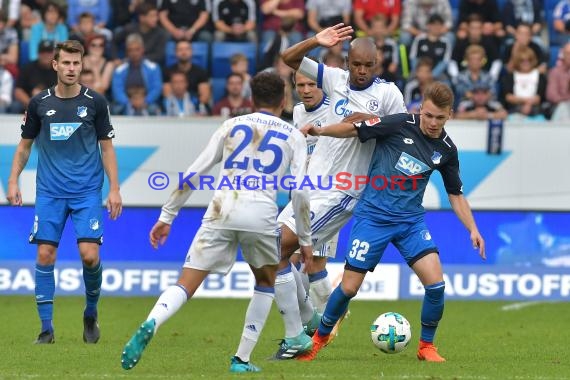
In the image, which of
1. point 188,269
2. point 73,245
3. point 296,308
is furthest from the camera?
point 73,245

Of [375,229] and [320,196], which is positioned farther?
[320,196]

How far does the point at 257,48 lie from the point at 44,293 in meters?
9.44

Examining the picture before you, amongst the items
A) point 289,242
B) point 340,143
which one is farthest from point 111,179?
point 340,143

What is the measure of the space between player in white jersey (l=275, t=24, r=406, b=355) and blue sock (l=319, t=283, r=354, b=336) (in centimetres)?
35

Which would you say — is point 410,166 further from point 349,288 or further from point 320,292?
point 320,292

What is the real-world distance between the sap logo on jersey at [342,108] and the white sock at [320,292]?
6.12 ft

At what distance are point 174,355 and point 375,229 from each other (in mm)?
1959

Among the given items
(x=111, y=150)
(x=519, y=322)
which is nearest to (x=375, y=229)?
(x=111, y=150)

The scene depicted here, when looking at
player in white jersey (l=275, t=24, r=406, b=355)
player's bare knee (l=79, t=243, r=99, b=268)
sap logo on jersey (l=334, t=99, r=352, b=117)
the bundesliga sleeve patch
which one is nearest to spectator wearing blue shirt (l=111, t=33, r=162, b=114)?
player's bare knee (l=79, t=243, r=99, b=268)

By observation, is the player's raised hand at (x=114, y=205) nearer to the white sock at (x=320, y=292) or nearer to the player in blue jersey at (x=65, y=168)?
the player in blue jersey at (x=65, y=168)

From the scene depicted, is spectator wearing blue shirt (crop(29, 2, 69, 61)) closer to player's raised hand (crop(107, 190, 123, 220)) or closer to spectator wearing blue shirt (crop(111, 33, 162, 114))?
spectator wearing blue shirt (crop(111, 33, 162, 114))

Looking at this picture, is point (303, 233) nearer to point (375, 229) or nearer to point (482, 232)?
point (375, 229)

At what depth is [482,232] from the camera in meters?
15.5

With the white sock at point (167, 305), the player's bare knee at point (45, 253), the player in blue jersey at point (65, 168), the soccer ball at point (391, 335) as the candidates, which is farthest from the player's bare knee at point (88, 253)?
the soccer ball at point (391, 335)
